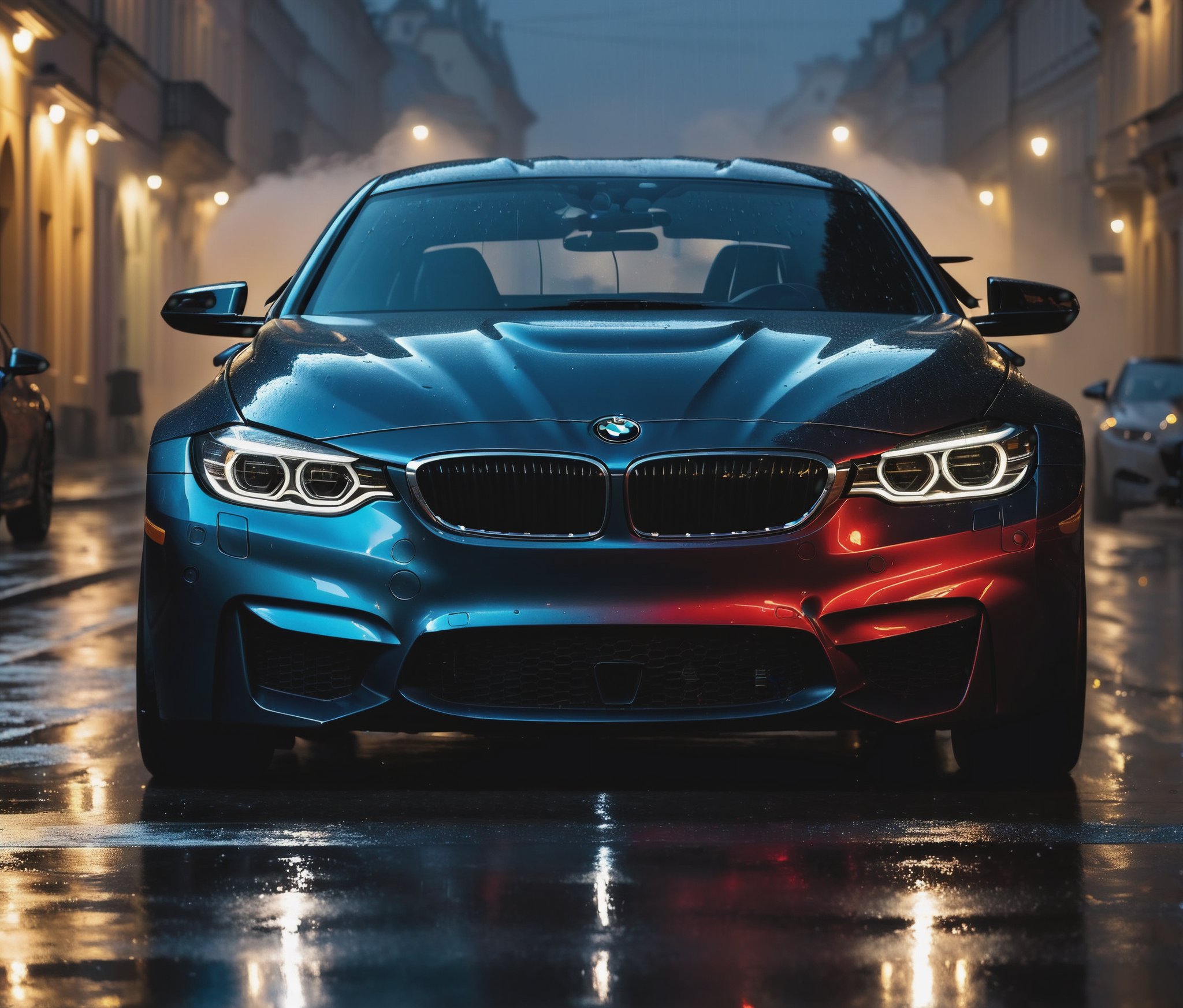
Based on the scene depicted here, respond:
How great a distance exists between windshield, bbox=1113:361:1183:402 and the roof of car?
13.8 m

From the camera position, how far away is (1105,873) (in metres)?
4.05

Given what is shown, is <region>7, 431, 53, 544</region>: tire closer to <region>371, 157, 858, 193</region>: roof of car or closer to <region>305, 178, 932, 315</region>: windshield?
<region>371, 157, 858, 193</region>: roof of car

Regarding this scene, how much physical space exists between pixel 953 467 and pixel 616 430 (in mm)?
695

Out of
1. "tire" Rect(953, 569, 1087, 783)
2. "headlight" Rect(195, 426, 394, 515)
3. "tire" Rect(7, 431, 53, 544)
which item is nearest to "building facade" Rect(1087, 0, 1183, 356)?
"tire" Rect(7, 431, 53, 544)

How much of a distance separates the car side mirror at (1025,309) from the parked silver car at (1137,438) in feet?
39.7

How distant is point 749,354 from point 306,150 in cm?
6441

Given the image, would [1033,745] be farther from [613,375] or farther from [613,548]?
[613,375]

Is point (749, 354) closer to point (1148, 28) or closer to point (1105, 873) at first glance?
point (1105, 873)

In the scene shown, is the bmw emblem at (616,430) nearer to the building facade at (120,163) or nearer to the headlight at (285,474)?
the headlight at (285,474)

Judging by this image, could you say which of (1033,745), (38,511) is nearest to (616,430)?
(1033,745)

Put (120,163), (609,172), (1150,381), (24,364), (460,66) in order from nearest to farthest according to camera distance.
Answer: (609,172) < (24,364) < (1150,381) < (120,163) < (460,66)

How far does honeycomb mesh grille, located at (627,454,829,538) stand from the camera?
459 cm

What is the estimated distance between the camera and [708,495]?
4602mm

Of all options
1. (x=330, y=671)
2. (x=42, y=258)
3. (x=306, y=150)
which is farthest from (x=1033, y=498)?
(x=306, y=150)
